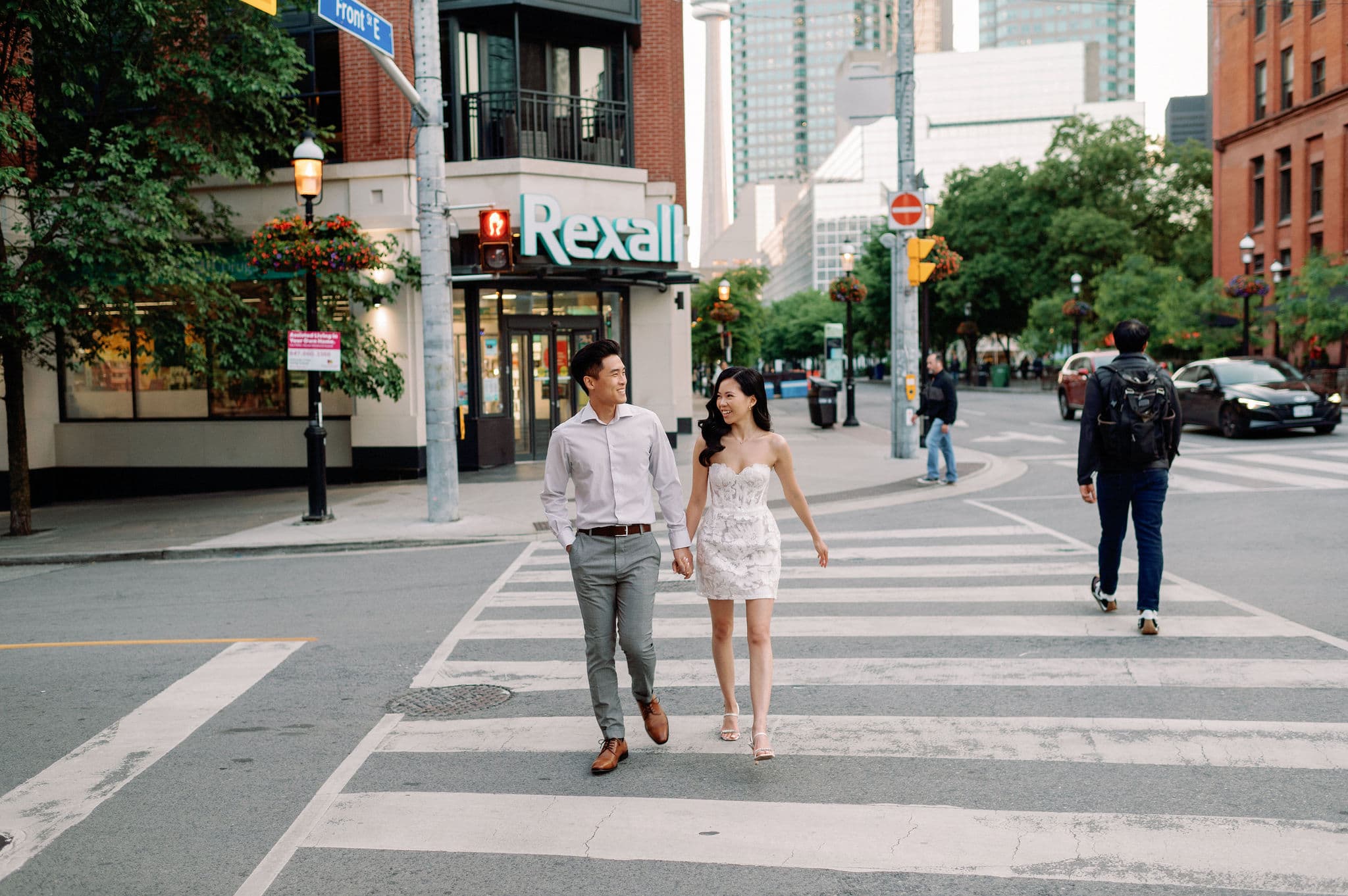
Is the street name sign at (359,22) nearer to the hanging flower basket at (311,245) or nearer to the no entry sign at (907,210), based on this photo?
the hanging flower basket at (311,245)

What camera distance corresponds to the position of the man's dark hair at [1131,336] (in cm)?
707

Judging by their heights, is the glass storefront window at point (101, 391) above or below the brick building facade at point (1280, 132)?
below

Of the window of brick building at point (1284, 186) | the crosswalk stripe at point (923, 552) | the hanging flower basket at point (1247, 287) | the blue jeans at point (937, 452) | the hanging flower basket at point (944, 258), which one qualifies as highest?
the window of brick building at point (1284, 186)

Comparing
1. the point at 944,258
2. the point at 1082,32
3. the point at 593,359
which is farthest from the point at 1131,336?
the point at 1082,32

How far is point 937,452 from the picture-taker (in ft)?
52.6

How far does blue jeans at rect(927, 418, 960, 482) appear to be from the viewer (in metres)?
15.9

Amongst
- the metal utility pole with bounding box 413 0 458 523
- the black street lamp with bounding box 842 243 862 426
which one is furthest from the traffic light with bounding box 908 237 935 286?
the black street lamp with bounding box 842 243 862 426

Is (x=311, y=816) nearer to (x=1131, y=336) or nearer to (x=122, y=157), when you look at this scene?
(x=1131, y=336)

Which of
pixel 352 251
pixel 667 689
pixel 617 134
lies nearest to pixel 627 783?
pixel 667 689

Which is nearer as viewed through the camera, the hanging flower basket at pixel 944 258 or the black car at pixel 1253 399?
the black car at pixel 1253 399

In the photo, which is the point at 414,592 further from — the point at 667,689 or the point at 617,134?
the point at 617,134

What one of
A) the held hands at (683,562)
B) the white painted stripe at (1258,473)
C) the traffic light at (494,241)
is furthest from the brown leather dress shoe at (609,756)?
the white painted stripe at (1258,473)

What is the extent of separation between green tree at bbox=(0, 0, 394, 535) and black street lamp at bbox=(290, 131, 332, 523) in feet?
4.93

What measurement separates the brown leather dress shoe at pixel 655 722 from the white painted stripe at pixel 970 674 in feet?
3.35
